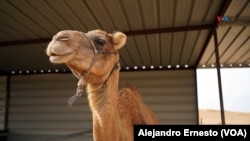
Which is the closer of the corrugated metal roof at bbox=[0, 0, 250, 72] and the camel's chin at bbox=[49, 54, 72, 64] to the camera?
the camel's chin at bbox=[49, 54, 72, 64]

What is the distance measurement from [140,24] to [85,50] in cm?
365

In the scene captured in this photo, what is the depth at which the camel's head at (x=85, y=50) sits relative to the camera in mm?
1720

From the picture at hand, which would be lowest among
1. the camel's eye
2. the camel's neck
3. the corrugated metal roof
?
the camel's neck

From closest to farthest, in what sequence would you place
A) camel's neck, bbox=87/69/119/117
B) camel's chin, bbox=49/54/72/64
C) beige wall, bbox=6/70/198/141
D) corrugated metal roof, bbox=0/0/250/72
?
camel's chin, bbox=49/54/72/64
camel's neck, bbox=87/69/119/117
corrugated metal roof, bbox=0/0/250/72
beige wall, bbox=6/70/198/141

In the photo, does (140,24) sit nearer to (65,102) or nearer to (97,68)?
(97,68)

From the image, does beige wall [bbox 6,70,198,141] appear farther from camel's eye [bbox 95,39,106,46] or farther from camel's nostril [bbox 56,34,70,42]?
camel's nostril [bbox 56,34,70,42]

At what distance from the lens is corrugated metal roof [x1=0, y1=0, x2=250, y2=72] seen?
468cm

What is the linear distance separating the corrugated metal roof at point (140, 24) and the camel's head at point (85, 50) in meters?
2.41

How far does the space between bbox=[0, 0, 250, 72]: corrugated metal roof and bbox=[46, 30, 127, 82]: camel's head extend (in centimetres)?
241

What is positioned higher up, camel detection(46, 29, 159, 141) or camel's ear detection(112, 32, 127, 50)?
camel's ear detection(112, 32, 127, 50)

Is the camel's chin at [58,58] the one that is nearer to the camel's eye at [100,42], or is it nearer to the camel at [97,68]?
the camel at [97,68]

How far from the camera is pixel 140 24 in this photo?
5.47 m

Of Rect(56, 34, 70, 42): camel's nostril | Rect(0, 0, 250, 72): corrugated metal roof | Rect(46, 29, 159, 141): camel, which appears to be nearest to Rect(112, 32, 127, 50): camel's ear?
Rect(46, 29, 159, 141): camel

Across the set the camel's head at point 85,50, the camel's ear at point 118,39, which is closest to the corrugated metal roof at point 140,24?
the camel's ear at point 118,39
